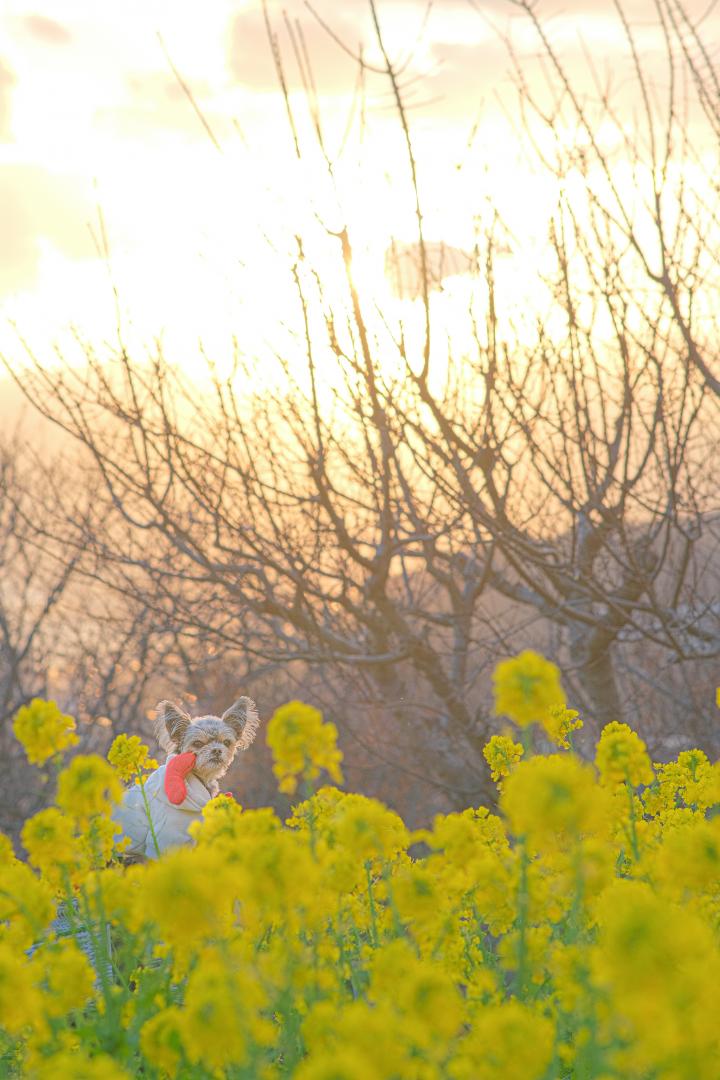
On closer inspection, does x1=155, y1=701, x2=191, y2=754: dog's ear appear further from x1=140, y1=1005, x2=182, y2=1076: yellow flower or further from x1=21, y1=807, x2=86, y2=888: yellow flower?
x1=140, y1=1005, x2=182, y2=1076: yellow flower

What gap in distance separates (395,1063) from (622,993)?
354 mm

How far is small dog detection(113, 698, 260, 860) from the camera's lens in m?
5.25

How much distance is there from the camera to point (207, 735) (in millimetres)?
5711

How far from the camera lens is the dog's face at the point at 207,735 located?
223 inches

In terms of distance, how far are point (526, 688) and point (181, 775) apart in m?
3.78

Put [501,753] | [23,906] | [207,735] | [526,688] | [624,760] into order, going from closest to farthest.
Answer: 1. [526,688]
2. [23,906]
3. [624,760]
4. [501,753]
5. [207,735]

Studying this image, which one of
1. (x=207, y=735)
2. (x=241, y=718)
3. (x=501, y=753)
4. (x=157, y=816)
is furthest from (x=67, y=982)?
(x=241, y=718)

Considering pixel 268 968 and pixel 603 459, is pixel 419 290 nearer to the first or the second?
pixel 603 459

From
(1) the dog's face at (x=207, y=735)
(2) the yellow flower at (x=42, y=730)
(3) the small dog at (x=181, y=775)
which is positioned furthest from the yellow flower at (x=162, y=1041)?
(1) the dog's face at (x=207, y=735)

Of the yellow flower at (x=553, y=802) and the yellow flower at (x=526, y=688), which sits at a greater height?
the yellow flower at (x=526, y=688)

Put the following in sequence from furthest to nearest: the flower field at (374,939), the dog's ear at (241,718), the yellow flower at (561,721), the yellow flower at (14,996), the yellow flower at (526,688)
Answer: the dog's ear at (241,718), the yellow flower at (561,721), the yellow flower at (526,688), the yellow flower at (14,996), the flower field at (374,939)

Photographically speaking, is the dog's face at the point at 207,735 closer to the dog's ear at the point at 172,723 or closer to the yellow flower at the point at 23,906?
the dog's ear at the point at 172,723

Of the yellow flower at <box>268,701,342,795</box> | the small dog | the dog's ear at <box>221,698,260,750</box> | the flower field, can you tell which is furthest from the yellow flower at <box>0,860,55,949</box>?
the dog's ear at <box>221,698,260,750</box>

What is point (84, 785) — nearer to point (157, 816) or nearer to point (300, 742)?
point (300, 742)
